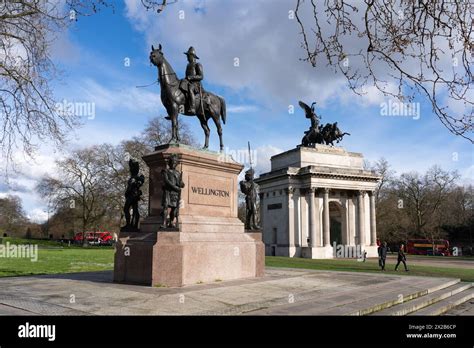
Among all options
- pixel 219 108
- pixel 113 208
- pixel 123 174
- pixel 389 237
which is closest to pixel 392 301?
pixel 219 108

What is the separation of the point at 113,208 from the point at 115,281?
48.6 m

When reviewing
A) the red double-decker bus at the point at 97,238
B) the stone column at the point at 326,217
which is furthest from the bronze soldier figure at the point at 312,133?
the red double-decker bus at the point at 97,238

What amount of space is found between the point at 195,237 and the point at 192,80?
559cm

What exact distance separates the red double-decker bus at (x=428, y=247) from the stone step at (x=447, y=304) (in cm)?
6091

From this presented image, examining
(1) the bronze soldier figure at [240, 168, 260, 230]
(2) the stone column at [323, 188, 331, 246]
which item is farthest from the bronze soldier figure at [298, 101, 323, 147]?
(1) the bronze soldier figure at [240, 168, 260, 230]

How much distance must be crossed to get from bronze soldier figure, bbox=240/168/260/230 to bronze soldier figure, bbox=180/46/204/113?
354 centimetres

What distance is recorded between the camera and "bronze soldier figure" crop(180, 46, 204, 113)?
14891 mm

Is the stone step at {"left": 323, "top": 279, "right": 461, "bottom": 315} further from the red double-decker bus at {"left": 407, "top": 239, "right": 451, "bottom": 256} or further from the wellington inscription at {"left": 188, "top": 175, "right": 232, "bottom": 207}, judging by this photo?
the red double-decker bus at {"left": 407, "top": 239, "right": 451, "bottom": 256}

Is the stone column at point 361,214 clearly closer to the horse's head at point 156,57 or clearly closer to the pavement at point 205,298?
the pavement at point 205,298

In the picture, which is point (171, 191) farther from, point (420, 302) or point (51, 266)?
point (51, 266)

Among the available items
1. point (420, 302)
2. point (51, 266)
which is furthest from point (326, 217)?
point (420, 302)

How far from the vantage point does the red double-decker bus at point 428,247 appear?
230ft

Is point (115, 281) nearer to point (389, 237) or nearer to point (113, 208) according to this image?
point (113, 208)

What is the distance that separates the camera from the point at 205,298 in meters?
9.91
